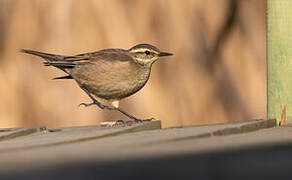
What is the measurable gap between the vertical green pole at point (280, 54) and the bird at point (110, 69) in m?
1.04

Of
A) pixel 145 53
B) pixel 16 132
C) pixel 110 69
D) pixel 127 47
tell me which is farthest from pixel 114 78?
pixel 16 132

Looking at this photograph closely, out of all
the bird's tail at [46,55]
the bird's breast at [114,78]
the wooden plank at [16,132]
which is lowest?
the wooden plank at [16,132]

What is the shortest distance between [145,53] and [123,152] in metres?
2.44

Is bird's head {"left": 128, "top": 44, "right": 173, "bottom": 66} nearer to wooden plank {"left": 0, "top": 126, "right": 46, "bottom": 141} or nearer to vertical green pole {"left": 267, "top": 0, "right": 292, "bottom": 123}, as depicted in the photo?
vertical green pole {"left": 267, "top": 0, "right": 292, "bottom": 123}

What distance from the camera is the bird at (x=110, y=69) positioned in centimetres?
438

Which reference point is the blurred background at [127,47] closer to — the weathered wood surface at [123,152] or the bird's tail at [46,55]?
the bird's tail at [46,55]

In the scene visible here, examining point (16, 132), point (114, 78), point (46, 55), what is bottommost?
point (16, 132)

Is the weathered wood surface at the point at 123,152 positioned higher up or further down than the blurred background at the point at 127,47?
further down

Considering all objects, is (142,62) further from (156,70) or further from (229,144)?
(229,144)

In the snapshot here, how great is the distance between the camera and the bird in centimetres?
438

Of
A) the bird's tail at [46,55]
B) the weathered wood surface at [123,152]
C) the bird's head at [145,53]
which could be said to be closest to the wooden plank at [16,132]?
the weathered wood surface at [123,152]

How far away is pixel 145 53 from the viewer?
14.6 ft

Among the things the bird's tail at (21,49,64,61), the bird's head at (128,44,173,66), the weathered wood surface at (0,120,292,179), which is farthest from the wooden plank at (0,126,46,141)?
the bird's head at (128,44,173,66)

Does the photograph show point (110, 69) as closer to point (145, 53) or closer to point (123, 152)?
point (145, 53)
